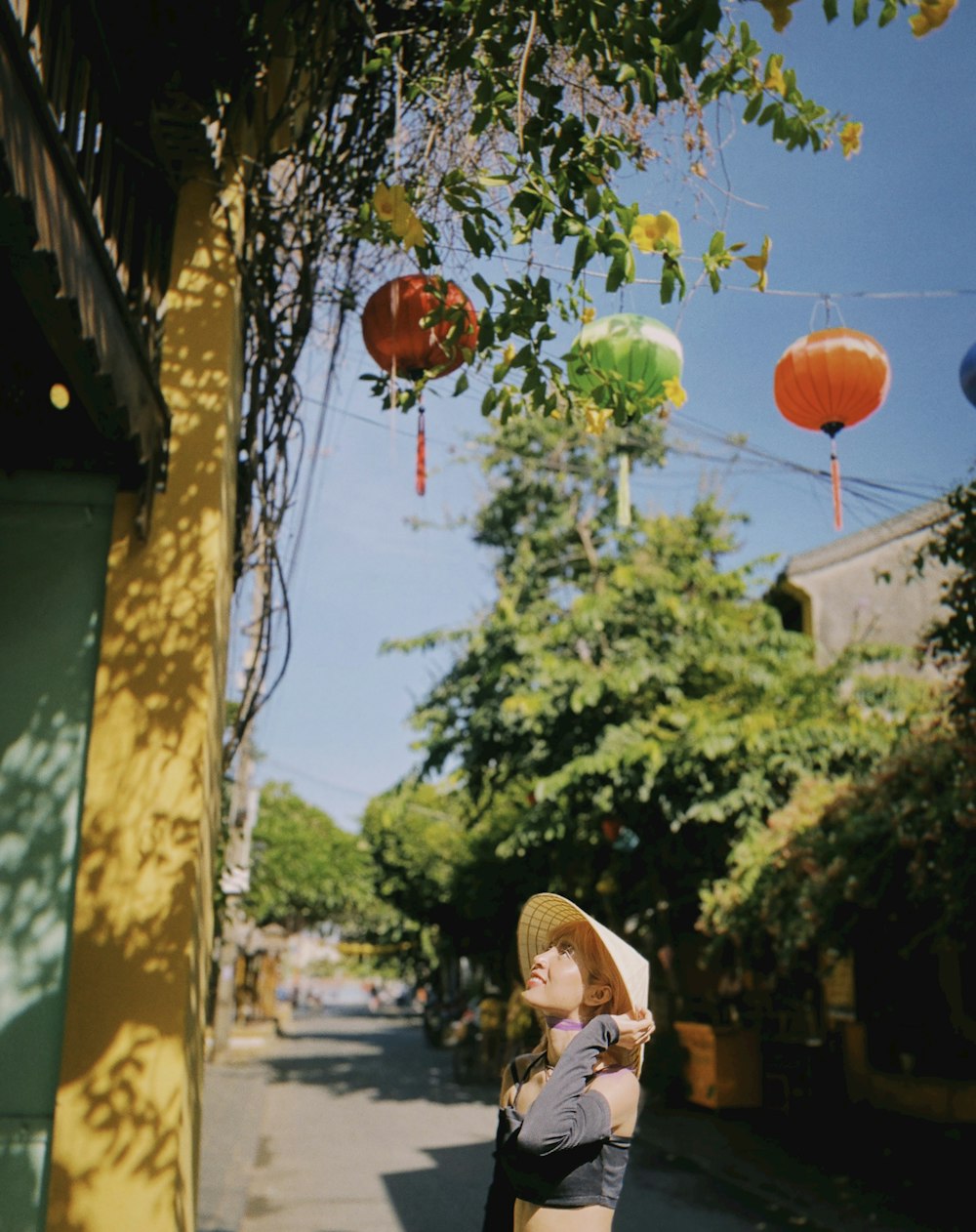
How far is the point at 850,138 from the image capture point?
4.18 metres

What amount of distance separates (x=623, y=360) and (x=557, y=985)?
2.56 meters

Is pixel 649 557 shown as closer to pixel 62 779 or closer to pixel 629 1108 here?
pixel 62 779

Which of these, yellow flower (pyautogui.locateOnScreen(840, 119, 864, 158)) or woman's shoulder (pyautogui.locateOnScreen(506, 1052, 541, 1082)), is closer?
woman's shoulder (pyautogui.locateOnScreen(506, 1052, 541, 1082))

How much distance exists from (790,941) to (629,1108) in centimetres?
738

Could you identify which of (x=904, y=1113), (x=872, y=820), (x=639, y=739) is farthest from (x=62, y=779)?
(x=904, y=1113)

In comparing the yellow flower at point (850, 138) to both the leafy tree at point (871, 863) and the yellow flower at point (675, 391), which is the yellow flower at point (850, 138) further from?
the leafy tree at point (871, 863)

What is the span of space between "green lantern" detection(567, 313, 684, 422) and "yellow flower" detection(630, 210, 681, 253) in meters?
0.53

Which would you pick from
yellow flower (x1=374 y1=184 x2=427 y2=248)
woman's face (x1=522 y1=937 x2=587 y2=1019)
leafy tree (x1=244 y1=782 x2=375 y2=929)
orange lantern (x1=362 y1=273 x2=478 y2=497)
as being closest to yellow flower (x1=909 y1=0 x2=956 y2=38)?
yellow flower (x1=374 y1=184 x2=427 y2=248)

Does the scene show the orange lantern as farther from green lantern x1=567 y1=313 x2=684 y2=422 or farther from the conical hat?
the conical hat

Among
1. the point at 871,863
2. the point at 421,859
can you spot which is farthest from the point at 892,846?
the point at 421,859

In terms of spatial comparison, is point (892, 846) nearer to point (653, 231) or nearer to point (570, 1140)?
point (653, 231)

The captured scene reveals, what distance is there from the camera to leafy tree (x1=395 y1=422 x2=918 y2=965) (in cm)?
1195

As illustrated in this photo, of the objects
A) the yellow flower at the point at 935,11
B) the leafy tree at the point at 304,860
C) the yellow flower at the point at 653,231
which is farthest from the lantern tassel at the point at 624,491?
the leafy tree at the point at 304,860

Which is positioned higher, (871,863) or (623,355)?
(623,355)
